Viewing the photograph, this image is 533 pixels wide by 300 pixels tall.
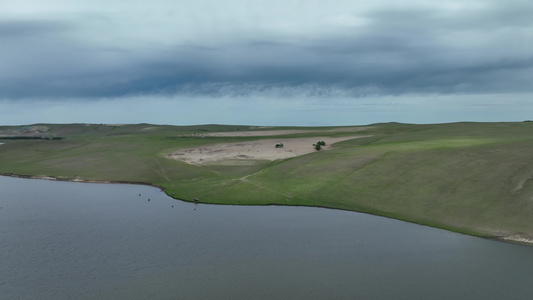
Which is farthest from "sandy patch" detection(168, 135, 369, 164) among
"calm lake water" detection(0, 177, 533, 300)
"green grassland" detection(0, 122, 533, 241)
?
"calm lake water" detection(0, 177, 533, 300)

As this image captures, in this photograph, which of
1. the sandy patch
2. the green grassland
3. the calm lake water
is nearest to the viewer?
the calm lake water

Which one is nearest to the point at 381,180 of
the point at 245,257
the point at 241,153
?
the point at 245,257

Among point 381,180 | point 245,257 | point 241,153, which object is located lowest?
point 245,257

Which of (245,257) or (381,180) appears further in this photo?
(381,180)

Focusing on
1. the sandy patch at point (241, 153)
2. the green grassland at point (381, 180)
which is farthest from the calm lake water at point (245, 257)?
the sandy patch at point (241, 153)

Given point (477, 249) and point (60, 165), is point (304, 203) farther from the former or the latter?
point (60, 165)

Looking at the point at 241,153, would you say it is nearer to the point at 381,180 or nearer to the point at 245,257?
the point at 381,180

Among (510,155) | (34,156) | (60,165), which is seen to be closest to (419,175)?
(510,155)

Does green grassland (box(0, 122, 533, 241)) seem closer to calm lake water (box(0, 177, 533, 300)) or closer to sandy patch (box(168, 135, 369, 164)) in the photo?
calm lake water (box(0, 177, 533, 300))
